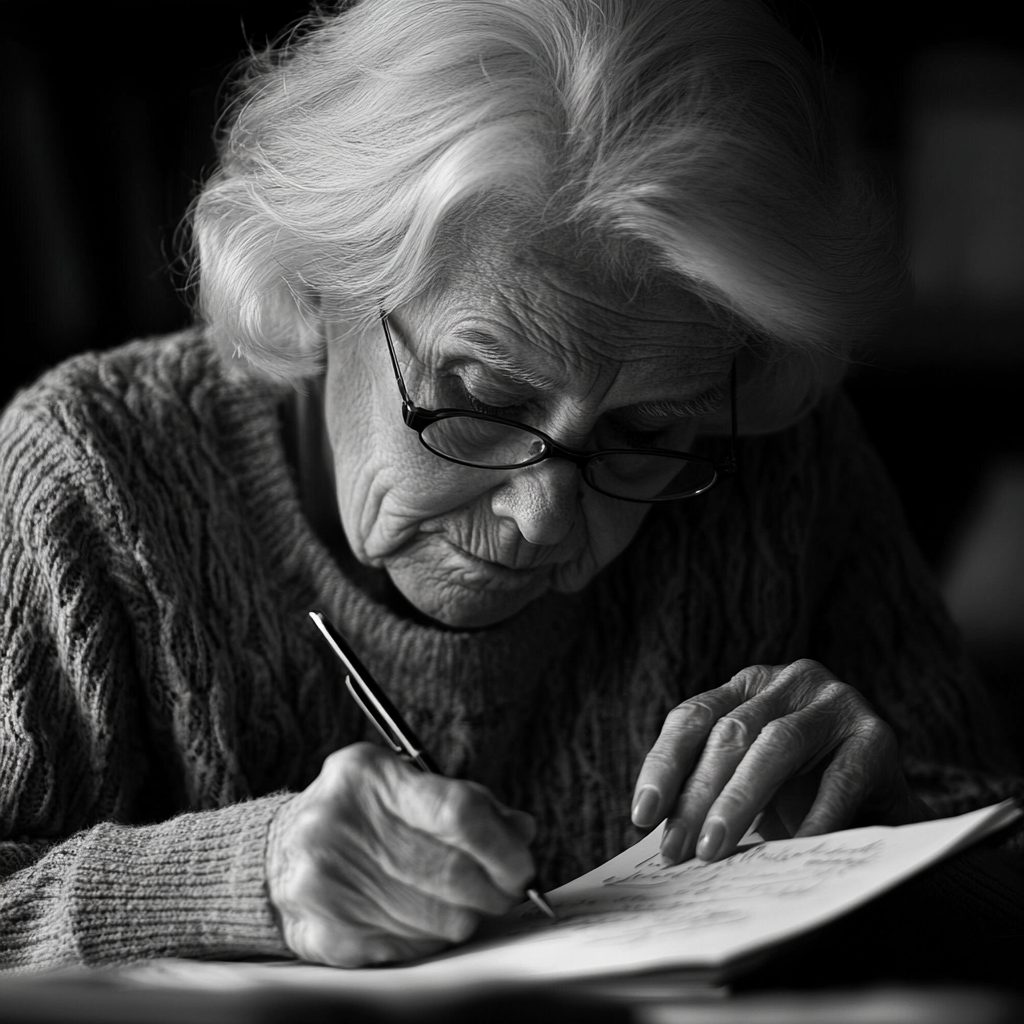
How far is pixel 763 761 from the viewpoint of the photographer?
839 millimetres

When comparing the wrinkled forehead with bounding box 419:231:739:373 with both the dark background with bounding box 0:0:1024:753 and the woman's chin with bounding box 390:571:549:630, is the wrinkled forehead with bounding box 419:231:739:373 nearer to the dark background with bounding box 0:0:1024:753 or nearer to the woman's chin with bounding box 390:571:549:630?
the woman's chin with bounding box 390:571:549:630

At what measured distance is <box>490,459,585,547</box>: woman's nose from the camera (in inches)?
38.7

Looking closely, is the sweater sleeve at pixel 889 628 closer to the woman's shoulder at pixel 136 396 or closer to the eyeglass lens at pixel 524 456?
the eyeglass lens at pixel 524 456

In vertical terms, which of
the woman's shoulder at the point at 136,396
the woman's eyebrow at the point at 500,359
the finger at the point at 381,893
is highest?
the woman's eyebrow at the point at 500,359

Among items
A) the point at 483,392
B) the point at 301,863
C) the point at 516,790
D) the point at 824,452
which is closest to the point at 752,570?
the point at 824,452

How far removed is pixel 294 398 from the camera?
1.22m

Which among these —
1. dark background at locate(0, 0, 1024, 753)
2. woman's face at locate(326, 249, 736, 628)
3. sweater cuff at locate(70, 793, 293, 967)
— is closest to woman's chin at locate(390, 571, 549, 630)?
woman's face at locate(326, 249, 736, 628)

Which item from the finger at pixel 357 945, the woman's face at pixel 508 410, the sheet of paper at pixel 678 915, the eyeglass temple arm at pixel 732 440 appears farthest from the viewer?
the eyeglass temple arm at pixel 732 440

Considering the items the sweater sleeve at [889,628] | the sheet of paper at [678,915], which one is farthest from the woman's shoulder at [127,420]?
the sweater sleeve at [889,628]

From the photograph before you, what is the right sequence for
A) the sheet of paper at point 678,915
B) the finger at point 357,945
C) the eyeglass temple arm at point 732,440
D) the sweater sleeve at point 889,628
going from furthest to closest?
1. the sweater sleeve at point 889,628
2. the eyeglass temple arm at point 732,440
3. the finger at point 357,945
4. the sheet of paper at point 678,915

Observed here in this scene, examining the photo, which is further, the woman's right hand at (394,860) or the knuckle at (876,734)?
the knuckle at (876,734)

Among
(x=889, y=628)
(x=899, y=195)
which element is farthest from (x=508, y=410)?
(x=899, y=195)

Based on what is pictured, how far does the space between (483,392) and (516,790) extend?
Result: 1.70ft

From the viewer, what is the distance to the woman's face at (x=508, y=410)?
2.99 feet
